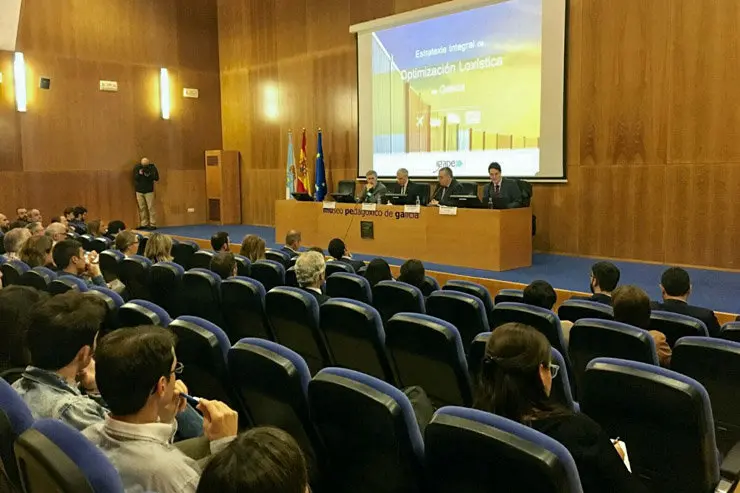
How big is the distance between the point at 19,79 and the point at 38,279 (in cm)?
863

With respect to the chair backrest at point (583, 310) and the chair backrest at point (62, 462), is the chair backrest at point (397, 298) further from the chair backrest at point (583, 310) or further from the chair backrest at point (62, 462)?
the chair backrest at point (62, 462)

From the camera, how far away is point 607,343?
2.55 meters

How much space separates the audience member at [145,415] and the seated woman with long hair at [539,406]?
2.35ft

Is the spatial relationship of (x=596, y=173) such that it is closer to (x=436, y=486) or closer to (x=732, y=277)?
(x=732, y=277)

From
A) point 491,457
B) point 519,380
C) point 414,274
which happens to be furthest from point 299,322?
point 491,457

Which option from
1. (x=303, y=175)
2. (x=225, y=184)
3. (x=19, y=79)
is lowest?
(x=225, y=184)

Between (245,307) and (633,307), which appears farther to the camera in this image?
(245,307)

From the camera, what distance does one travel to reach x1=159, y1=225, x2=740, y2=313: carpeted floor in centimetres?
520

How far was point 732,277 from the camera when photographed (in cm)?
611

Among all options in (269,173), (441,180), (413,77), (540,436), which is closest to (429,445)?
(540,436)

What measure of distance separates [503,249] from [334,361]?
142 inches

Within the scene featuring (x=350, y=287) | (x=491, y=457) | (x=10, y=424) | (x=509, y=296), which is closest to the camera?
(x=491, y=457)

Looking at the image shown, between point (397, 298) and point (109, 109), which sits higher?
point (109, 109)

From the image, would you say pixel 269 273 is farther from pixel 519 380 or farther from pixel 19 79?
pixel 19 79
